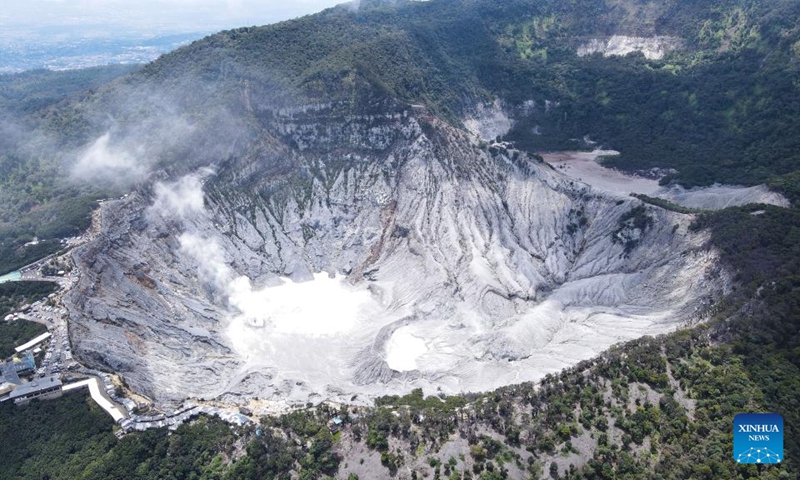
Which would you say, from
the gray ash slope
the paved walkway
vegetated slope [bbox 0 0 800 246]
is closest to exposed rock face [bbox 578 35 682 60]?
vegetated slope [bbox 0 0 800 246]

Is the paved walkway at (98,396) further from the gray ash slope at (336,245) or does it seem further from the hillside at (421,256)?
the gray ash slope at (336,245)

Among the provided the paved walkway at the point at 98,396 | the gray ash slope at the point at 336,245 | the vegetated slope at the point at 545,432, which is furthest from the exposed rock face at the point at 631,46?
the paved walkway at the point at 98,396

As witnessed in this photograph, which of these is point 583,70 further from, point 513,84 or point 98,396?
point 98,396

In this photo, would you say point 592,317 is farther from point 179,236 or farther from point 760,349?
point 179,236

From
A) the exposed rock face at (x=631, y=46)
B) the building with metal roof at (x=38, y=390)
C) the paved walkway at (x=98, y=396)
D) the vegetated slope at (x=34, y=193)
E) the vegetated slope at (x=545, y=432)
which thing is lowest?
the vegetated slope at (x=545, y=432)

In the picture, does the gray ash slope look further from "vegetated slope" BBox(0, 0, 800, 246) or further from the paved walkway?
the paved walkway

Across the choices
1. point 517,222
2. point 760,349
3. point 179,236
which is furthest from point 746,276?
point 179,236
